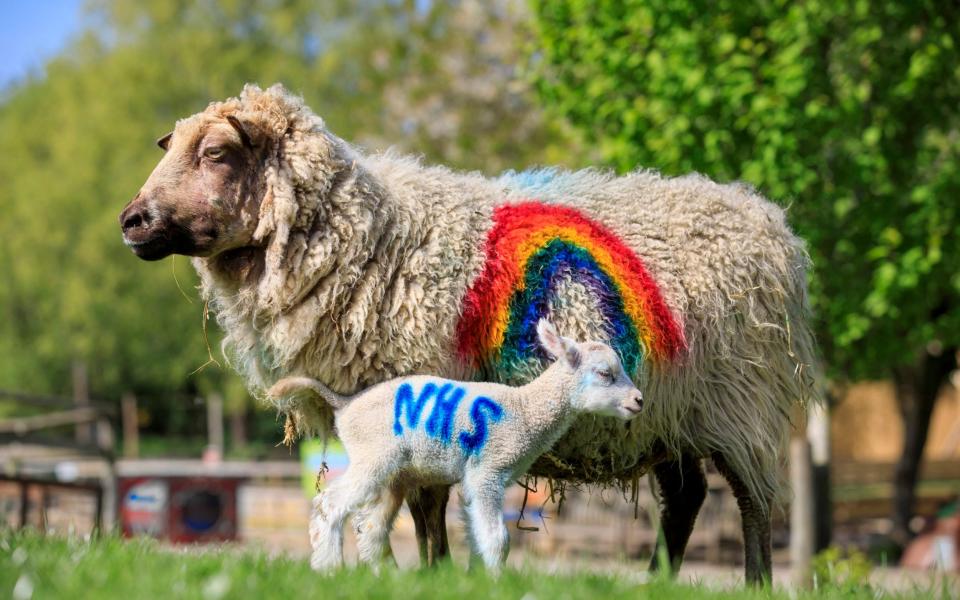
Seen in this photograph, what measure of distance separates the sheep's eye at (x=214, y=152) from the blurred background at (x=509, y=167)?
76 cm

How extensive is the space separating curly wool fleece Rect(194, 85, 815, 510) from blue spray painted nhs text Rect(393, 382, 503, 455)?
489 mm

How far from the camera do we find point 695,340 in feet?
17.4

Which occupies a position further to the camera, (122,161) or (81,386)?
(81,386)

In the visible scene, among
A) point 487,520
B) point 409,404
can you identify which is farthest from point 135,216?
point 487,520

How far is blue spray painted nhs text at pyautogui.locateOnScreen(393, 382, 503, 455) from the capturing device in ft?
13.7

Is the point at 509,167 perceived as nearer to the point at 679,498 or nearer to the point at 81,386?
the point at 679,498

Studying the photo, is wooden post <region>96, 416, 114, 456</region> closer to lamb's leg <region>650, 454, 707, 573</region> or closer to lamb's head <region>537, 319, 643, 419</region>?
lamb's leg <region>650, 454, 707, 573</region>

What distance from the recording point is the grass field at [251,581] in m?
3.23

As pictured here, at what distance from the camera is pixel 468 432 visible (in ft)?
13.7

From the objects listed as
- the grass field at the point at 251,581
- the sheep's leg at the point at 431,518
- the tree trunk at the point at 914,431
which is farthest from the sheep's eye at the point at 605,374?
the tree trunk at the point at 914,431

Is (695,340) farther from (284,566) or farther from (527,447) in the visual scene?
(284,566)

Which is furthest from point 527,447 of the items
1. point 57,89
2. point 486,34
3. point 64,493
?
point 57,89

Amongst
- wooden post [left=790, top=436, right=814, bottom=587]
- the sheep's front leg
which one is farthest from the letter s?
→ wooden post [left=790, top=436, right=814, bottom=587]

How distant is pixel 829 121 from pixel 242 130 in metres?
6.14
